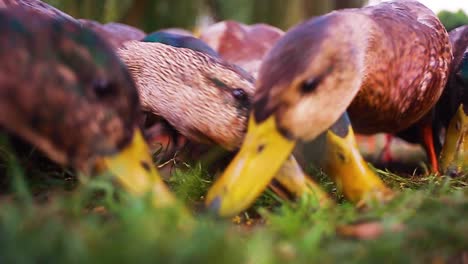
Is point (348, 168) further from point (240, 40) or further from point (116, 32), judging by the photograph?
point (240, 40)

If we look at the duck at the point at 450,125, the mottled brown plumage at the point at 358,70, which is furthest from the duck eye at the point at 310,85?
the duck at the point at 450,125

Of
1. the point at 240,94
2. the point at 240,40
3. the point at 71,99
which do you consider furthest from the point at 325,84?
the point at 240,40

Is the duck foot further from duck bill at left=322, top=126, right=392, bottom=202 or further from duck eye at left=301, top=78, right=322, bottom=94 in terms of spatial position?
duck eye at left=301, top=78, right=322, bottom=94

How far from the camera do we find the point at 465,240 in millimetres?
1327

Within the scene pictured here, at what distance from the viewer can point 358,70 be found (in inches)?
79.4

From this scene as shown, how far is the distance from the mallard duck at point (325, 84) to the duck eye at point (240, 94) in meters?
0.33

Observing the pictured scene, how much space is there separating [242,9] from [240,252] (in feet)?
27.9

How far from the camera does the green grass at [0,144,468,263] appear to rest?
3.56ft

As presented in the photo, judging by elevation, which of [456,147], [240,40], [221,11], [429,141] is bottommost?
[221,11]

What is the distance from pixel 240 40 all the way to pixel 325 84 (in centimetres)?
260

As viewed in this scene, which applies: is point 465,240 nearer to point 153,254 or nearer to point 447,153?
point 153,254

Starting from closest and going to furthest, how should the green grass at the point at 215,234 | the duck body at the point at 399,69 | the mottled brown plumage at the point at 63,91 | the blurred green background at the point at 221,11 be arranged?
the green grass at the point at 215,234
the mottled brown plumage at the point at 63,91
the duck body at the point at 399,69
the blurred green background at the point at 221,11

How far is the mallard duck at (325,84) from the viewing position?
1.71 m

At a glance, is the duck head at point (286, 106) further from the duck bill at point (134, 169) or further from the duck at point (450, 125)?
the duck at point (450, 125)
